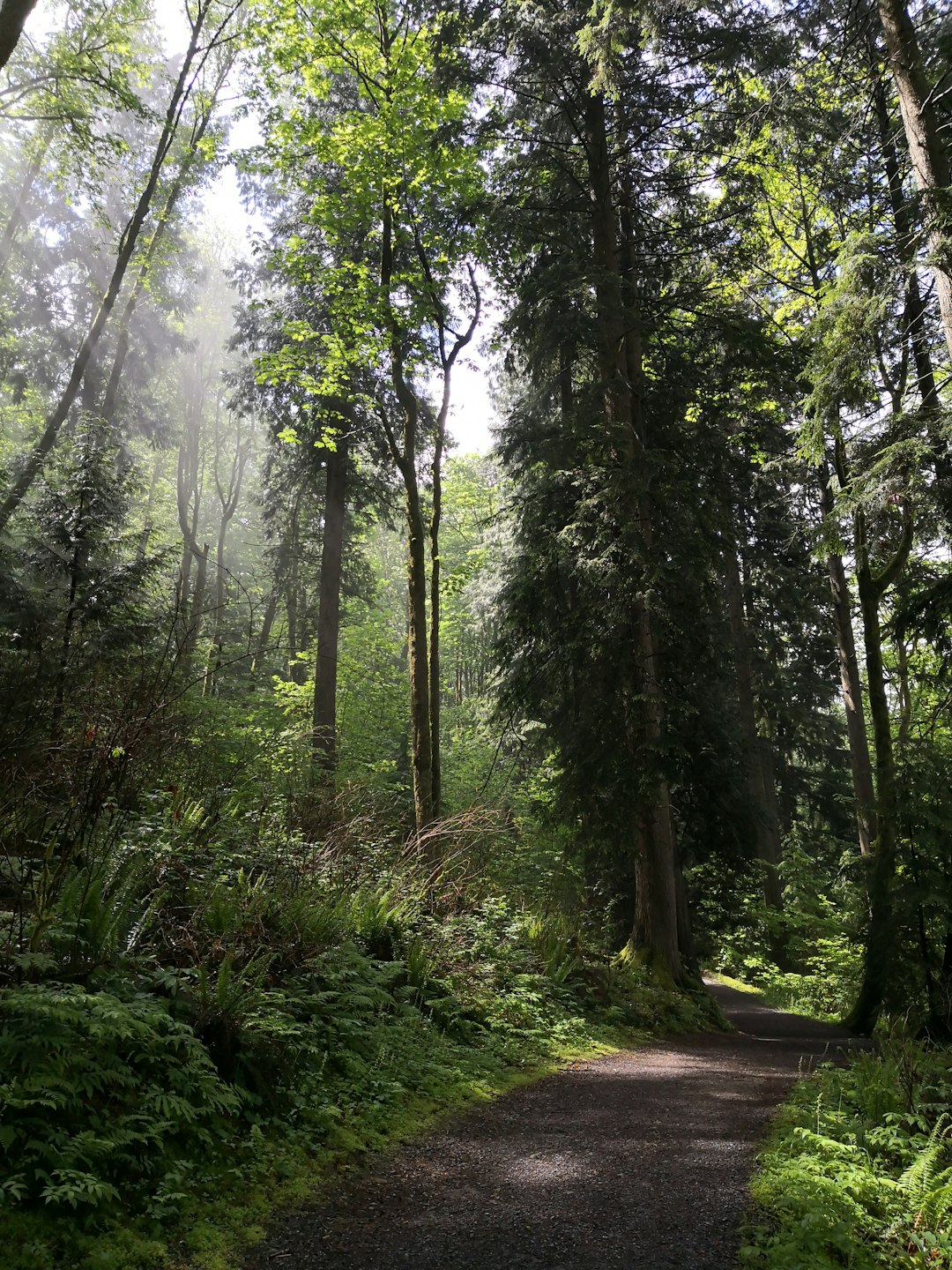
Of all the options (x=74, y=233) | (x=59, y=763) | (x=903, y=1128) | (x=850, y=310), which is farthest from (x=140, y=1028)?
(x=74, y=233)

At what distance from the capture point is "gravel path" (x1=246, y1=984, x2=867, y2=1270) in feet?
10.5

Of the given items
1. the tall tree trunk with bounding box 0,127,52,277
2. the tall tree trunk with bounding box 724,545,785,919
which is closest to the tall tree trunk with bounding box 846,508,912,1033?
the tall tree trunk with bounding box 724,545,785,919

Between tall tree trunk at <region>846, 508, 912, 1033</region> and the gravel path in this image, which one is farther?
tall tree trunk at <region>846, 508, 912, 1033</region>

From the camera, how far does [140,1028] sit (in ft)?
11.2

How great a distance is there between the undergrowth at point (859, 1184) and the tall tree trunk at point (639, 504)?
5280 millimetres

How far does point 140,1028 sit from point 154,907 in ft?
3.67

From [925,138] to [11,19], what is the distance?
27.5 ft

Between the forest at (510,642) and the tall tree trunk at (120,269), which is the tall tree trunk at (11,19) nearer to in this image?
the forest at (510,642)

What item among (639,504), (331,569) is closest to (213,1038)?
(639,504)

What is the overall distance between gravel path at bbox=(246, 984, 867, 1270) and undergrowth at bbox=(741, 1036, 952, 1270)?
0.18 metres

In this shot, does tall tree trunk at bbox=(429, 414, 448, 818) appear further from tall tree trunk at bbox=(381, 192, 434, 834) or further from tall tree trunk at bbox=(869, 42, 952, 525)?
tall tree trunk at bbox=(869, 42, 952, 525)

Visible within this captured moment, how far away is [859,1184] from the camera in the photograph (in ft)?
12.4

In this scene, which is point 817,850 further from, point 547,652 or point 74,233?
point 74,233

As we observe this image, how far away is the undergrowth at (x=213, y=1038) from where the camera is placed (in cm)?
295
